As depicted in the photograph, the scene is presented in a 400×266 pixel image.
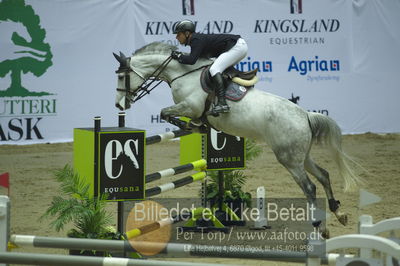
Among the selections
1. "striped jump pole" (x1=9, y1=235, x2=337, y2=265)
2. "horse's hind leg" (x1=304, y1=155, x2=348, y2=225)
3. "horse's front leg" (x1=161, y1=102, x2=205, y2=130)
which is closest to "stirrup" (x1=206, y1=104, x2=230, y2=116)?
"horse's front leg" (x1=161, y1=102, x2=205, y2=130)

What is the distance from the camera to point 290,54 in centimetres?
1232

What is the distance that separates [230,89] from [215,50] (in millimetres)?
500

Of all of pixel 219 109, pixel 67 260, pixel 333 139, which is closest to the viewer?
pixel 67 260

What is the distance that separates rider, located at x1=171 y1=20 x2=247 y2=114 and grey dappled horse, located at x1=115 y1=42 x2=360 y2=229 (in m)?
0.13

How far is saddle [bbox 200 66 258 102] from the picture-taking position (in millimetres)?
6395

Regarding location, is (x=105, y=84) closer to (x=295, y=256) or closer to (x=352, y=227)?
(x=352, y=227)

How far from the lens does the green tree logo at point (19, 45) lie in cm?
1133

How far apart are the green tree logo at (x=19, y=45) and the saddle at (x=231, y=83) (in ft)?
18.7

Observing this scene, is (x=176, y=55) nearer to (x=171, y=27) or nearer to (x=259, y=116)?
(x=259, y=116)

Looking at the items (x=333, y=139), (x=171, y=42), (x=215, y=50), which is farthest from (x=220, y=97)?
(x=171, y=42)

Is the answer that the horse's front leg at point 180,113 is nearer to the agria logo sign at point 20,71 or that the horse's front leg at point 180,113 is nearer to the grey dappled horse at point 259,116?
the grey dappled horse at point 259,116

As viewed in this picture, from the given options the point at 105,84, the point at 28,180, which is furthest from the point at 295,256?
the point at 105,84

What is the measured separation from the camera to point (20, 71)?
1144 centimetres

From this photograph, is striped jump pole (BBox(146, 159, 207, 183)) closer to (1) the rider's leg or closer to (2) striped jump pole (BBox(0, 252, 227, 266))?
(1) the rider's leg
